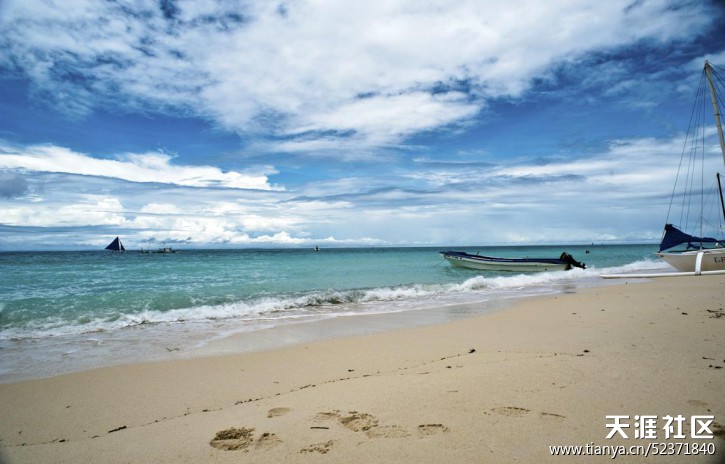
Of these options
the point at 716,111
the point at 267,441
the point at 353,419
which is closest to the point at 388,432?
the point at 353,419

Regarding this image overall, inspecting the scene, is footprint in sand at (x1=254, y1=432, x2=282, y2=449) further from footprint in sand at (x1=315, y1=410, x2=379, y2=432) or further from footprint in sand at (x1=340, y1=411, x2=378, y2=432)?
footprint in sand at (x1=340, y1=411, x2=378, y2=432)

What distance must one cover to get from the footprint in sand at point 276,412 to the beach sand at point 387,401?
52 mm

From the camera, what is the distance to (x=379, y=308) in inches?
556

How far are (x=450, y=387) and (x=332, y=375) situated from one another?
1.91m

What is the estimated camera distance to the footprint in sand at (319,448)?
10.4 ft

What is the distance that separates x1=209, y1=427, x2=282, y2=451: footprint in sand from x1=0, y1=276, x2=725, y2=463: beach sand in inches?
0.7

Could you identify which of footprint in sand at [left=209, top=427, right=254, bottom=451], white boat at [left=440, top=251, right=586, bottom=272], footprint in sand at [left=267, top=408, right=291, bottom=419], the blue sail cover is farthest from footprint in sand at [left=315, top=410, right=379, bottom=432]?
white boat at [left=440, top=251, right=586, bottom=272]

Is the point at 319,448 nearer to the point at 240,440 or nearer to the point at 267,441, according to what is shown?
Answer: the point at 267,441

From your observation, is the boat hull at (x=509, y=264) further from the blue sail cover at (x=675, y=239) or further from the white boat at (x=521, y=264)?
the blue sail cover at (x=675, y=239)

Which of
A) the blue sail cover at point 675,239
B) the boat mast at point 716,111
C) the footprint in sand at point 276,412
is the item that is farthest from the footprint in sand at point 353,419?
the blue sail cover at point 675,239

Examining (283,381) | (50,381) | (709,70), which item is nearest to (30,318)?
(50,381)

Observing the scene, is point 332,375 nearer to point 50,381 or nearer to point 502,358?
point 502,358

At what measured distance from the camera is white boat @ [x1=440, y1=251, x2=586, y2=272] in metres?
32.7

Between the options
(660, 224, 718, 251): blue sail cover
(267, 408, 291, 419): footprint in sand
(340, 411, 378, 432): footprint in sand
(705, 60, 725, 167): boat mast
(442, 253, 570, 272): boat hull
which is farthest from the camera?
(442, 253, 570, 272): boat hull
